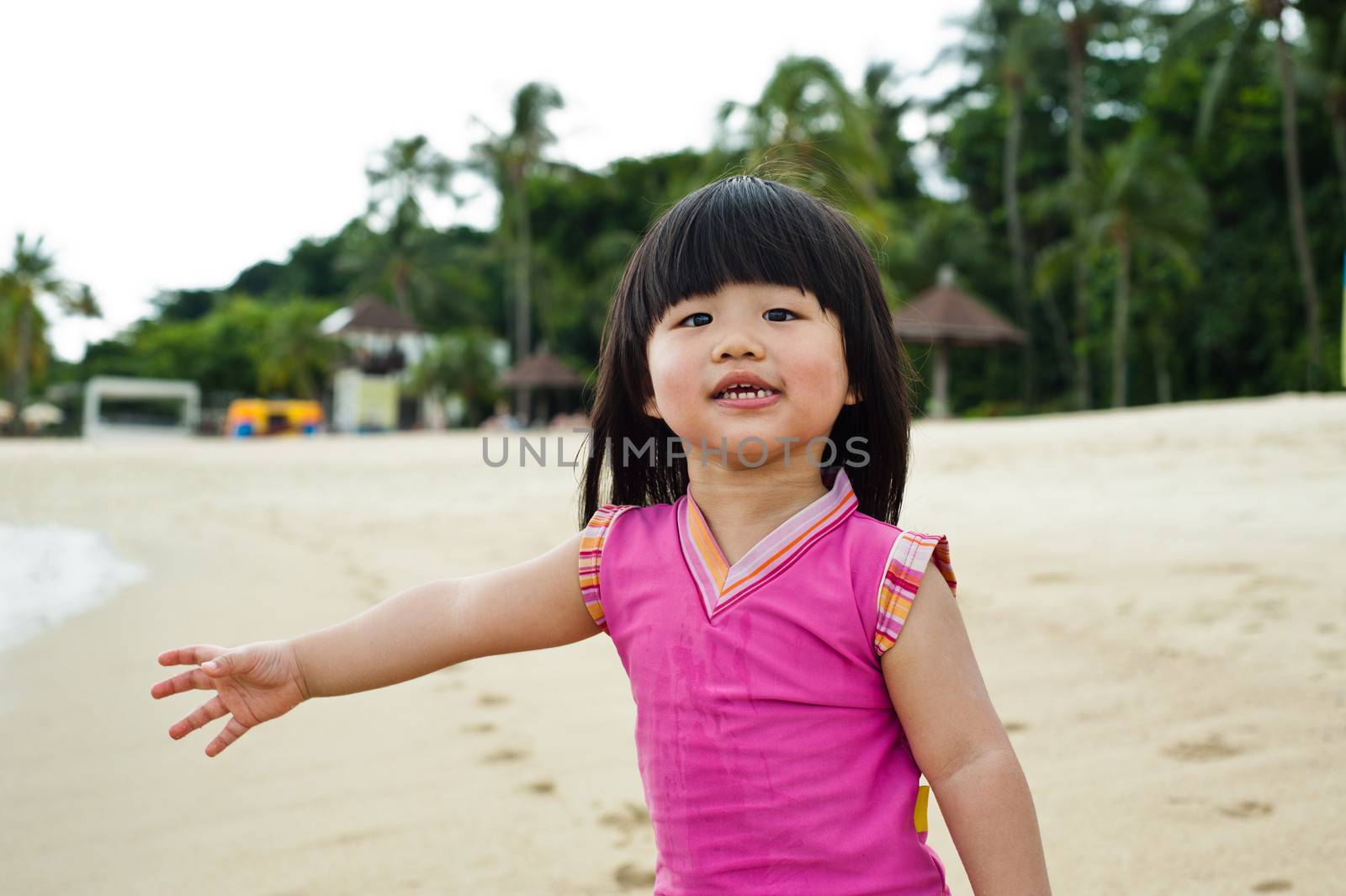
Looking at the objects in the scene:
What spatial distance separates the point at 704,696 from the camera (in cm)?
117

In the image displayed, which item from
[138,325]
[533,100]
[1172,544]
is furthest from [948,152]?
[138,325]

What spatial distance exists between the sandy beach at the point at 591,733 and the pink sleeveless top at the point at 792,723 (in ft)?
3.04

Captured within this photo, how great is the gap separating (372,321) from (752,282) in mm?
34493

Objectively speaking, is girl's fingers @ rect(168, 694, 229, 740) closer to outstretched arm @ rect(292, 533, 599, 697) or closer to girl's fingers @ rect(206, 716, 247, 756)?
girl's fingers @ rect(206, 716, 247, 756)

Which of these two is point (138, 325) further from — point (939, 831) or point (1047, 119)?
point (939, 831)

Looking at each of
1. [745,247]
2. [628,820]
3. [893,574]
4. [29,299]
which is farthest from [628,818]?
[29,299]

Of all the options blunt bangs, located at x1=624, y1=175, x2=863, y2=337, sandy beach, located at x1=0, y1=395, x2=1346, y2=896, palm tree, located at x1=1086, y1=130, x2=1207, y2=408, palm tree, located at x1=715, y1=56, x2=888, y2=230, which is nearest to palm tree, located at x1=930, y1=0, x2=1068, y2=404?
palm tree, located at x1=1086, y1=130, x2=1207, y2=408

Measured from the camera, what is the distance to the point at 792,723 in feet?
3.80

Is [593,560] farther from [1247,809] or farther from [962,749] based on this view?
[1247,809]

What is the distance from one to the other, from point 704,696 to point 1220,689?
2.42m

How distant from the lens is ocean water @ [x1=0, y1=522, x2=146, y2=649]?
5031mm

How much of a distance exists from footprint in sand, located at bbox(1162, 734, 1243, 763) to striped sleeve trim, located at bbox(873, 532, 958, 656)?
5.67 ft

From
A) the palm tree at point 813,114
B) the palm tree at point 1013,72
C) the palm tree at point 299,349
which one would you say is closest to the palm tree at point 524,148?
the palm tree at point 299,349

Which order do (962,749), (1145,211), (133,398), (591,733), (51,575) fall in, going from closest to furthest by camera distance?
(962,749)
(591,733)
(51,575)
(1145,211)
(133,398)
